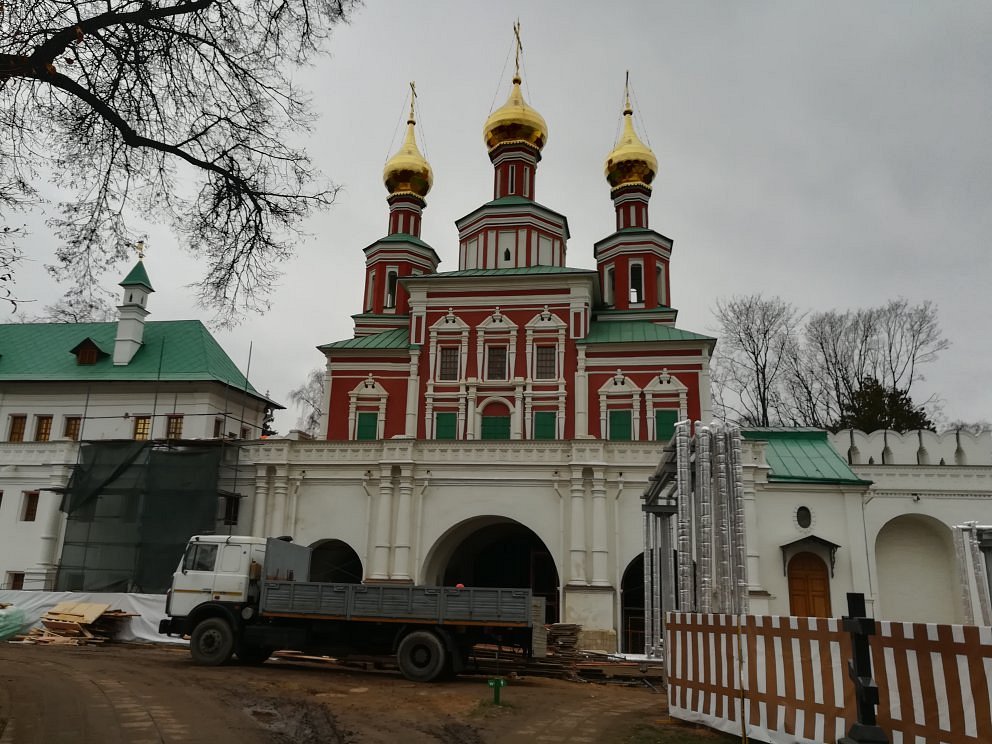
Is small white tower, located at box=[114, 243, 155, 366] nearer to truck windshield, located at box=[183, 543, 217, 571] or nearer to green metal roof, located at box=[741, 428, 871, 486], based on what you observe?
→ truck windshield, located at box=[183, 543, 217, 571]

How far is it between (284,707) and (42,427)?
24.2 meters

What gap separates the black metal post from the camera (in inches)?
228

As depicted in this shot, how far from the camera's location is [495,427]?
1096 inches

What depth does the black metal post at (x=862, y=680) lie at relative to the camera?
579 centimetres

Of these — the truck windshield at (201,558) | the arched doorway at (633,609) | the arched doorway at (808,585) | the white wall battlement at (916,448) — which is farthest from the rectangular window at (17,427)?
the white wall battlement at (916,448)

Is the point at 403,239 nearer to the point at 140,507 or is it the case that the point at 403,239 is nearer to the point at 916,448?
the point at 140,507

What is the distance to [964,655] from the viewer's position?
588 centimetres

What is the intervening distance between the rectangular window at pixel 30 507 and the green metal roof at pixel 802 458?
23237 millimetres

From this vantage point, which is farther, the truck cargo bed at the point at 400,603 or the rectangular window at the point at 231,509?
the rectangular window at the point at 231,509

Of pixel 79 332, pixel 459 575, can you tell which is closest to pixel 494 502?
pixel 459 575

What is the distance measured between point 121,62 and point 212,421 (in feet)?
76.3

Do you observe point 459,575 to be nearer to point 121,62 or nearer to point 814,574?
point 814,574

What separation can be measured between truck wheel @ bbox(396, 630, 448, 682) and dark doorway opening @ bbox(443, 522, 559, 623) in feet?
36.0

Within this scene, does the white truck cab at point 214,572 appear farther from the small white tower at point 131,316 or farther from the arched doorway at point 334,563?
the small white tower at point 131,316
